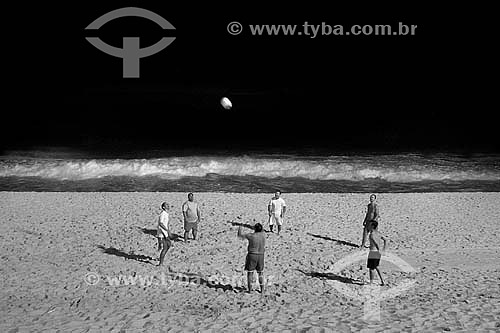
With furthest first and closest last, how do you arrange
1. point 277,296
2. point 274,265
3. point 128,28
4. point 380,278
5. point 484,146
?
point 484,146 < point 128,28 < point 274,265 < point 380,278 < point 277,296

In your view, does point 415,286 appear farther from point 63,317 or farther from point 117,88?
point 117,88

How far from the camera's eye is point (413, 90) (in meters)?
22.8

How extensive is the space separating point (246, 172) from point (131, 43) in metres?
7.24

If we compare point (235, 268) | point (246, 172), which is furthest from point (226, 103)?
point (235, 268)

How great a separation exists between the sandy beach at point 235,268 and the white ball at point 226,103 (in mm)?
4401

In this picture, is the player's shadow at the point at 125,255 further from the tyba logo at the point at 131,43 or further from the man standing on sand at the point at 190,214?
the tyba logo at the point at 131,43

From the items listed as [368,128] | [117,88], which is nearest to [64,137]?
[117,88]

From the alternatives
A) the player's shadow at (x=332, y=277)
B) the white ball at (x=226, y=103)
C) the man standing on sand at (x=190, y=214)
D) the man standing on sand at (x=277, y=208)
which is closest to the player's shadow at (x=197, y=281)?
the player's shadow at (x=332, y=277)

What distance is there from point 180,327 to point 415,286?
5.22 metres

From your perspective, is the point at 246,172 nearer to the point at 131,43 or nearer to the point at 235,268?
the point at 131,43

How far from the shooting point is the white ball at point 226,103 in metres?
23.2

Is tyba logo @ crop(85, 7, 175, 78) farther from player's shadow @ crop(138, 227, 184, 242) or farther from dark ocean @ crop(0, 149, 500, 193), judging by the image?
player's shadow @ crop(138, 227, 184, 242)

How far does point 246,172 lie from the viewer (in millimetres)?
23344

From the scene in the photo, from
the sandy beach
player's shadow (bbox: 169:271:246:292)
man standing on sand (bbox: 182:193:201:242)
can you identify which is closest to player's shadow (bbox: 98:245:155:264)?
the sandy beach
